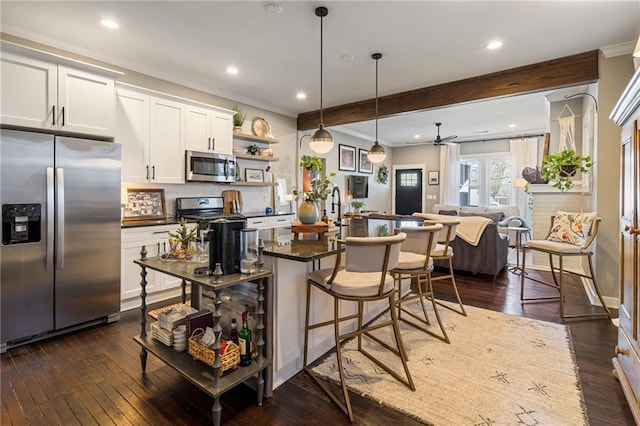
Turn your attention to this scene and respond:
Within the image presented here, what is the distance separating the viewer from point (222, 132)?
436 cm

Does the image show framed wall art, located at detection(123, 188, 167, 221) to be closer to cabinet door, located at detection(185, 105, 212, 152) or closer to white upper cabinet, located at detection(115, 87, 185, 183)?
white upper cabinet, located at detection(115, 87, 185, 183)

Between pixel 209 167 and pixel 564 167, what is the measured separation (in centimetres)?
479

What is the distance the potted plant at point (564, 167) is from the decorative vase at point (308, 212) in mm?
3637

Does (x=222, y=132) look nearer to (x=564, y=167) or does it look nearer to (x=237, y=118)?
(x=237, y=118)

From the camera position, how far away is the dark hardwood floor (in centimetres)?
173

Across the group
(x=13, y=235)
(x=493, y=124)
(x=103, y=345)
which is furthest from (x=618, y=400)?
(x=493, y=124)

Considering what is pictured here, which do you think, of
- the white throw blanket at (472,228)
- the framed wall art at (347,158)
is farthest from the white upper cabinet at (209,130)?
the framed wall art at (347,158)

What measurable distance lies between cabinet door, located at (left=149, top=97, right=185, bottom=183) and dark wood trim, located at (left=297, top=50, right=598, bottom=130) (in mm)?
2630

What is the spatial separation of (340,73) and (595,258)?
12.0 ft

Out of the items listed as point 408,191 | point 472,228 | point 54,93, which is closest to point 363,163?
point 408,191

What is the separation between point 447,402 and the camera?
186 cm

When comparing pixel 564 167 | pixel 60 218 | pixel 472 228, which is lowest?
pixel 472 228

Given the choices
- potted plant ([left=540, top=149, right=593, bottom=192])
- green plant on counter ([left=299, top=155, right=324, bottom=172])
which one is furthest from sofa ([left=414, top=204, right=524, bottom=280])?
green plant on counter ([left=299, top=155, right=324, bottom=172])

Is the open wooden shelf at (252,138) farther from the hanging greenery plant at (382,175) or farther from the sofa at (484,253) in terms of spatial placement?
the hanging greenery plant at (382,175)
